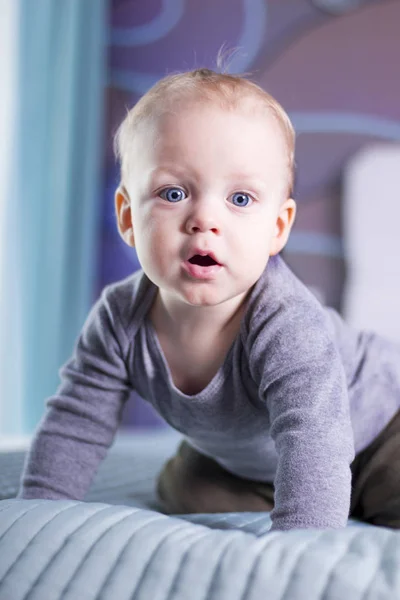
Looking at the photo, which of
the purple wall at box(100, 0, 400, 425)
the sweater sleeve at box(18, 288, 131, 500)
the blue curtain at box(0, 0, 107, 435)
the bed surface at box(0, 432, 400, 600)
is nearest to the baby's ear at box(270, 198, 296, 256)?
the sweater sleeve at box(18, 288, 131, 500)

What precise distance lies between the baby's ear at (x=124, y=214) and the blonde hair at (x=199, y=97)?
0.03m

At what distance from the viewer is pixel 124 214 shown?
926 mm

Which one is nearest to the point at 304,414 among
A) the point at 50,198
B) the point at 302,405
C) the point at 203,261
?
the point at 302,405

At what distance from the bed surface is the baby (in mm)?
179

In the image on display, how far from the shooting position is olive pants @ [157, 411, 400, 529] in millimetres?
969

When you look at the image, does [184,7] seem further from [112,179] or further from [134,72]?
[112,179]

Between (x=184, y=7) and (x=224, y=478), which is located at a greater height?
(x=184, y=7)

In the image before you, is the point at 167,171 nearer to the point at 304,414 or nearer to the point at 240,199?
the point at 240,199

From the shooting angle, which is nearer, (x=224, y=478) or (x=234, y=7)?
(x=224, y=478)

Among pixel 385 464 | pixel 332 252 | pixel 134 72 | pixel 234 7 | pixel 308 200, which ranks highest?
pixel 234 7

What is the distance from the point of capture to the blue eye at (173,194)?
80cm

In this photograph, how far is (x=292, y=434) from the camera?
0.74 meters

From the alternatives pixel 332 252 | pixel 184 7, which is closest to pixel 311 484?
pixel 332 252

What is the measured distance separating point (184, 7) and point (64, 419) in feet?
8.12
